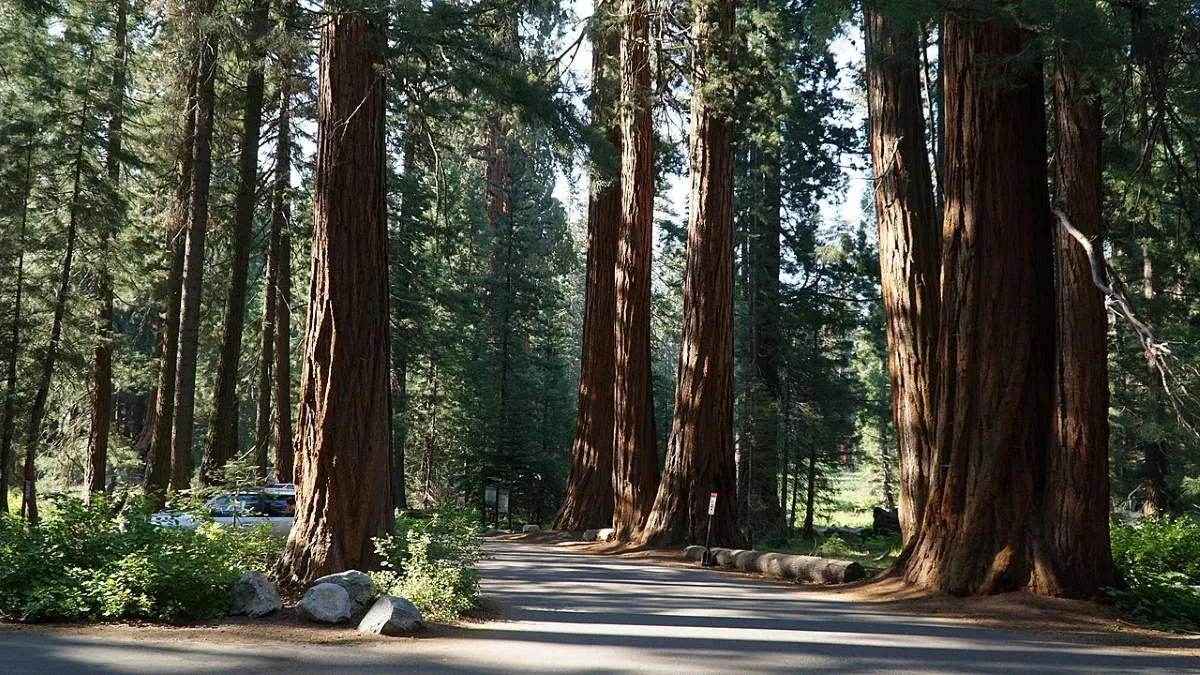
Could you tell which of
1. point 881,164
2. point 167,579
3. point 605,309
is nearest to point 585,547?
point 605,309

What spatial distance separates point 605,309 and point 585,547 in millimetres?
6217

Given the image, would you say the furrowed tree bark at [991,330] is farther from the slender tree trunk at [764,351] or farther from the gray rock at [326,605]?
the slender tree trunk at [764,351]

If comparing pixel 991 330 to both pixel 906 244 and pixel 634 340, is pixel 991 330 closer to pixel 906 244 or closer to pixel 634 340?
pixel 906 244

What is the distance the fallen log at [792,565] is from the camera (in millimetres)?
13773

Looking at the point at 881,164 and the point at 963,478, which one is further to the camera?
the point at 881,164

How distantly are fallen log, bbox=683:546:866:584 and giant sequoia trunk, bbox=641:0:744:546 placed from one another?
1.61 metres

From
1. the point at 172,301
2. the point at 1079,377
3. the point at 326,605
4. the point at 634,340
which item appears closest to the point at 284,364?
the point at 172,301

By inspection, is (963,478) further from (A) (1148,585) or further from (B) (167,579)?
(B) (167,579)

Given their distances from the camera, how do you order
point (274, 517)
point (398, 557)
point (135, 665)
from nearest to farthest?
point (135, 665), point (398, 557), point (274, 517)

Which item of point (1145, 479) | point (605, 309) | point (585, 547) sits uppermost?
point (605, 309)

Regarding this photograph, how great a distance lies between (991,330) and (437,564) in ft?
22.3

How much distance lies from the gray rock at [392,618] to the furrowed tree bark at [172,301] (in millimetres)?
9629

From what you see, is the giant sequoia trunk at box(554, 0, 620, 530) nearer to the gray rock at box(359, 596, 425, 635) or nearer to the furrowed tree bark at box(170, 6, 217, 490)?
the furrowed tree bark at box(170, 6, 217, 490)

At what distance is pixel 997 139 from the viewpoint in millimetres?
11508
